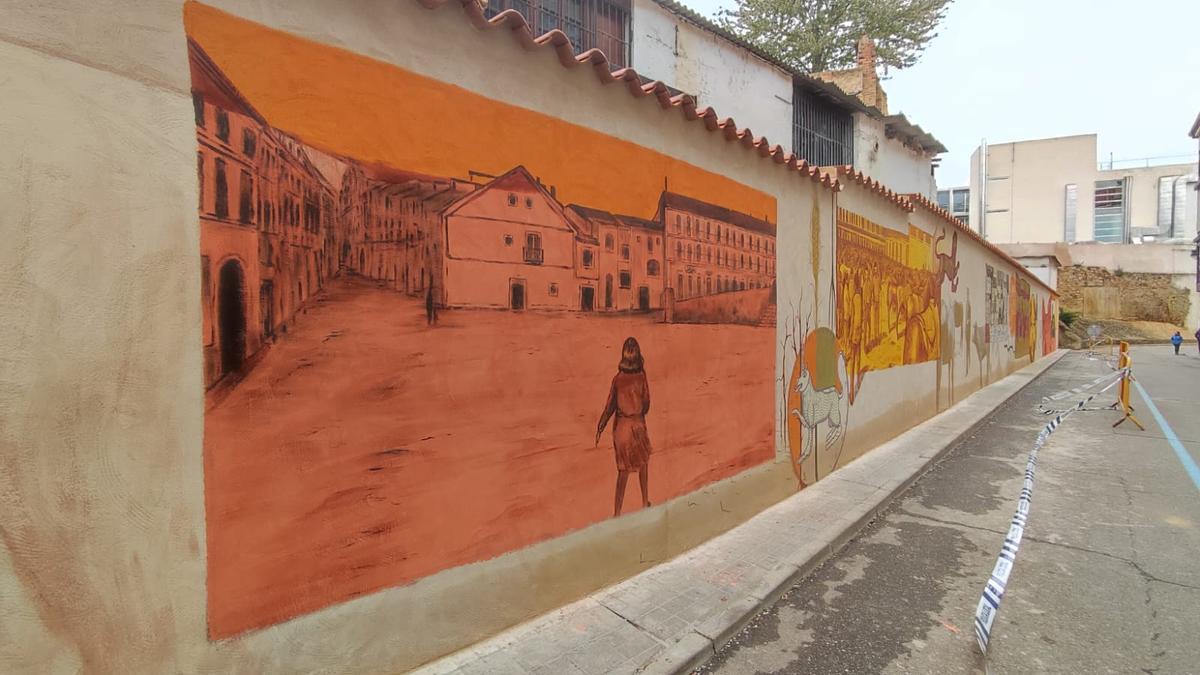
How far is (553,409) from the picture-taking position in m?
3.19

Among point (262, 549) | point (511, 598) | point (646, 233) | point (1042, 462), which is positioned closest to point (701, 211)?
point (646, 233)

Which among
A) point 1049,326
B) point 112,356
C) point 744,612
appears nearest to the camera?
point 112,356

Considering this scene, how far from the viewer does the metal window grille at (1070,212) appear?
4706cm

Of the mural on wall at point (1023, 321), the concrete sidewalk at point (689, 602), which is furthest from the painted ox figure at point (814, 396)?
the mural on wall at point (1023, 321)

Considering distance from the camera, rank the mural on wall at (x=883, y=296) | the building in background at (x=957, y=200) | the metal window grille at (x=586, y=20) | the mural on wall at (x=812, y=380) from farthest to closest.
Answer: the building in background at (x=957, y=200), the metal window grille at (x=586, y=20), the mural on wall at (x=883, y=296), the mural on wall at (x=812, y=380)

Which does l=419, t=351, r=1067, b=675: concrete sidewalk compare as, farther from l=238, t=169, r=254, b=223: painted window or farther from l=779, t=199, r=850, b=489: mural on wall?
l=238, t=169, r=254, b=223: painted window

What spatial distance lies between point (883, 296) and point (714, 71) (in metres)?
7.75

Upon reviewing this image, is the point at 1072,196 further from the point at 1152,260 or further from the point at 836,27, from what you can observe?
the point at 836,27

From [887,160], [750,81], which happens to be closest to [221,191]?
[750,81]

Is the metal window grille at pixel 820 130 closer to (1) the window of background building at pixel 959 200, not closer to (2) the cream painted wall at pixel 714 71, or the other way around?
(2) the cream painted wall at pixel 714 71

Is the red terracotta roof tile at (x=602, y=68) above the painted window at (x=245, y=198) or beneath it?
above

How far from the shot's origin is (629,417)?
3639 millimetres

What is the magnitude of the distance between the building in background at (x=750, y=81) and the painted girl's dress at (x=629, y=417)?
15.5ft

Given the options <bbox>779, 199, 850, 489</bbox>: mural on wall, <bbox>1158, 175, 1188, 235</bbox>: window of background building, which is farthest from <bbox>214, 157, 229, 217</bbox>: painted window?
<bbox>1158, 175, 1188, 235</bbox>: window of background building
